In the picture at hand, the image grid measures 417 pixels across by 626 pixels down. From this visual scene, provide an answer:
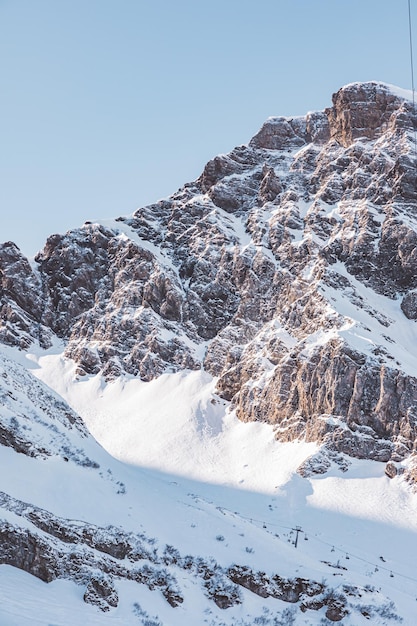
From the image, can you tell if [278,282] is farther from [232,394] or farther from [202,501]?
[202,501]

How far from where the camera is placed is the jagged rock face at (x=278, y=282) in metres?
66.4

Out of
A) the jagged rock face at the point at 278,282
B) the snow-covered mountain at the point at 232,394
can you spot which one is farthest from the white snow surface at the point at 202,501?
the jagged rock face at the point at 278,282

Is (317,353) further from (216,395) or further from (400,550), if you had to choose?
(400,550)

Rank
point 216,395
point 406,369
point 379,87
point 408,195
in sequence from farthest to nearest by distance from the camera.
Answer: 1. point 379,87
2. point 408,195
3. point 216,395
4. point 406,369

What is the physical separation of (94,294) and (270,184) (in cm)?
3631

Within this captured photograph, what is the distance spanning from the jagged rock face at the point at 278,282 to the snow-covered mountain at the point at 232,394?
1.08 feet

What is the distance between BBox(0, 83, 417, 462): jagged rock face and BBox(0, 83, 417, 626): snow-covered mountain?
328 millimetres

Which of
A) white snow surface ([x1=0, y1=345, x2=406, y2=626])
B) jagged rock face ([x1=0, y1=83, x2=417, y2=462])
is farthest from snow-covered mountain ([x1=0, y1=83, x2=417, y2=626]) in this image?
jagged rock face ([x1=0, y1=83, x2=417, y2=462])

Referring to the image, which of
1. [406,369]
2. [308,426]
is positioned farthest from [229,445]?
[406,369]

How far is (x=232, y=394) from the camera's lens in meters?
77.9

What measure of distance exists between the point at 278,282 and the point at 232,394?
18696 millimetres

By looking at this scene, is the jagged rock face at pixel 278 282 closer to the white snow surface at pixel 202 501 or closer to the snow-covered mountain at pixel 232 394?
the snow-covered mountain at pixel 232 394

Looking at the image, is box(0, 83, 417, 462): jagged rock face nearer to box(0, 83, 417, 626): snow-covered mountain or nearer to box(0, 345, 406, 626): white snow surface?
box(0, 83, 417, 626): snow-covered mountain

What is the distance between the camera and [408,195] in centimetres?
9600
